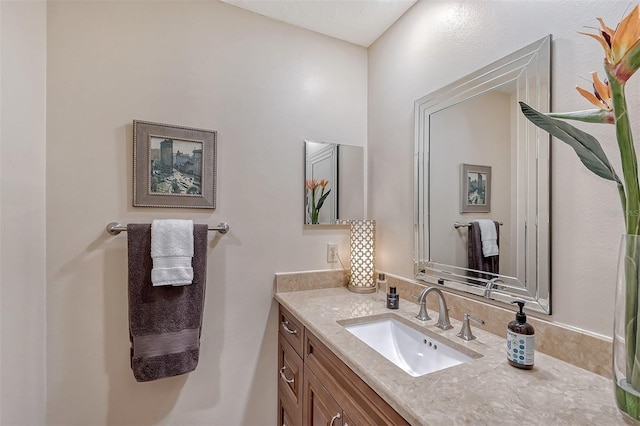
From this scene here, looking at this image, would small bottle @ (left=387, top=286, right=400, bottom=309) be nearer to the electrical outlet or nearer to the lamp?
the lamp

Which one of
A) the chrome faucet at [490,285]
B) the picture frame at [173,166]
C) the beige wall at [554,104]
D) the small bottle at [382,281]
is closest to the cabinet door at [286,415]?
the small bottle at [382,281]

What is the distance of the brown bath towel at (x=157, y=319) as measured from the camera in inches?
50.6

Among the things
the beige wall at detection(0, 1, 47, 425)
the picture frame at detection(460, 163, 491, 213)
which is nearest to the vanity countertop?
the picture frame at detection(460, 163, 491, 213)

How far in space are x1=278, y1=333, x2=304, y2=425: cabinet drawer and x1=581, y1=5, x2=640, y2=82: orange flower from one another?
140cm

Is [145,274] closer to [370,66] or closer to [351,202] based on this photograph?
[351,202]

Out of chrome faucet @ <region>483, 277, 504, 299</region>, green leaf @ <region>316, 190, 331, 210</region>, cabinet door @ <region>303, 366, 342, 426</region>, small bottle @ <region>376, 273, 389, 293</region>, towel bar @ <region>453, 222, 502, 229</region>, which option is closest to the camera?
cabinet door @ <region>303, 366, 342, 426</region>

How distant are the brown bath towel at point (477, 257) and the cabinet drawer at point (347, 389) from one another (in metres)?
0.67

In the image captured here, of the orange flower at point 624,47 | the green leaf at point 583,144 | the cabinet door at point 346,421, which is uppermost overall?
the orange flower at point 624,47

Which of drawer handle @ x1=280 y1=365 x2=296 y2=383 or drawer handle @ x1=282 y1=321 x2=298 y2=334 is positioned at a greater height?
drawer handle @ x1=282 y1=321 x2=298 y2=334

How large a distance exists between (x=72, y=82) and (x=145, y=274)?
91cm

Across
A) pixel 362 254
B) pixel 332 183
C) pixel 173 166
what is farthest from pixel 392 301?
pixel 173 166

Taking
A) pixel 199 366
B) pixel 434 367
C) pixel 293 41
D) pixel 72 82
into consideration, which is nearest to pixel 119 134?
pixel 72 82

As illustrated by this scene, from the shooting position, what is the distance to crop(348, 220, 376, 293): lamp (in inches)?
68.4

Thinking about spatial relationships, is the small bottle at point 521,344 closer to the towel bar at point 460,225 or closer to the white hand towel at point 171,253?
the towel bar at point 460,225
